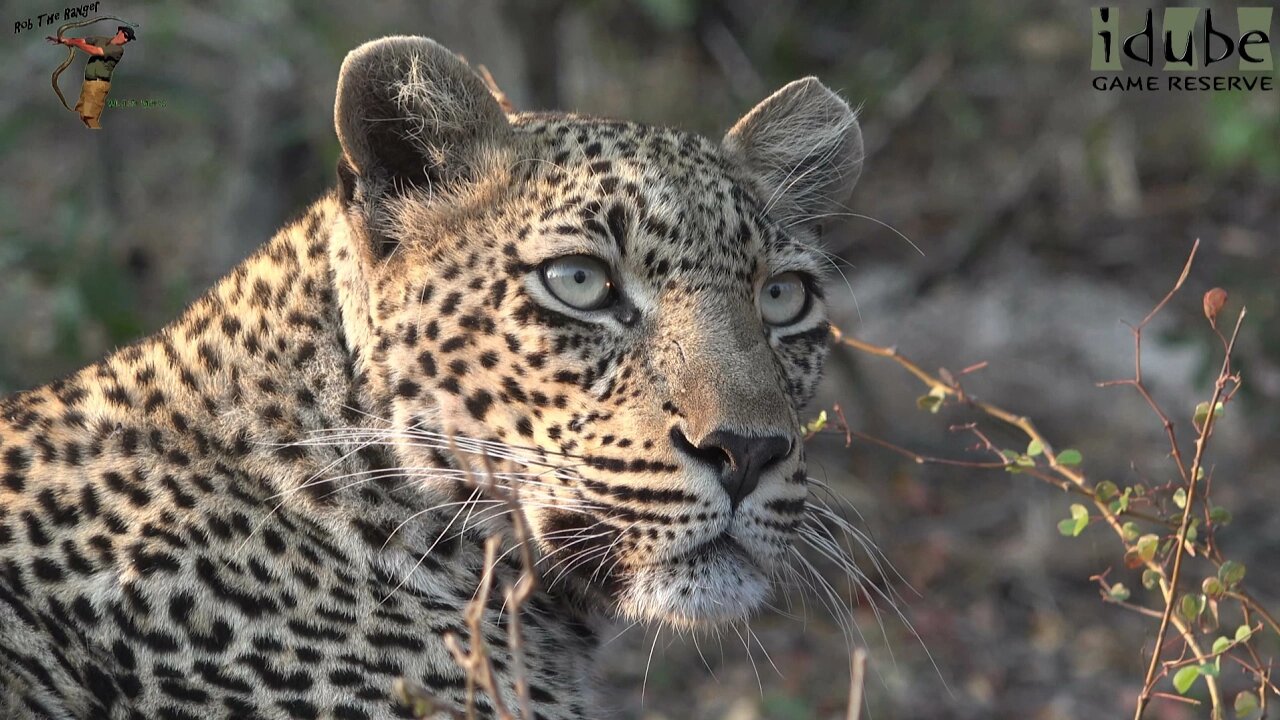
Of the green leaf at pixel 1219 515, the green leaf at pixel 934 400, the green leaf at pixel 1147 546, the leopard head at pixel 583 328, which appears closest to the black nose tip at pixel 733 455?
the leopard head at pixel 583 328

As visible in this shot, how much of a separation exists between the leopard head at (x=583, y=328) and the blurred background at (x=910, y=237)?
2.98 m

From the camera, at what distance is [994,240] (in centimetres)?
1173

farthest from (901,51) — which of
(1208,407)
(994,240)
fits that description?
(1208,407)

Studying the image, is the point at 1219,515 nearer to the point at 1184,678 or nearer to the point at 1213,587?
the point at 1213,587

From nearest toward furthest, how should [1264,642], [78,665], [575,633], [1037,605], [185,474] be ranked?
[78,665] < [185,474] < [575,633] < [1264,642] < [1037,605]

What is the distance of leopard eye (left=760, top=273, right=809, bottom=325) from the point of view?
15.4 ft

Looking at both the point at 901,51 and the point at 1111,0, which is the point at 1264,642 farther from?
the point at 1111,0

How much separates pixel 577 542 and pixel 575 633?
1.75ft

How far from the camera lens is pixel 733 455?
12.9 feet

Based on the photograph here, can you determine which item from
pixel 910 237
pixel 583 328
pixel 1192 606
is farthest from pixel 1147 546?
pixel 910 237

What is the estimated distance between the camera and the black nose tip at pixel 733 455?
392 centimetres

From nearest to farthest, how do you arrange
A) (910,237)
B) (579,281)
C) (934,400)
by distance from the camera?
(579,281)
(934,400)
(910,237)

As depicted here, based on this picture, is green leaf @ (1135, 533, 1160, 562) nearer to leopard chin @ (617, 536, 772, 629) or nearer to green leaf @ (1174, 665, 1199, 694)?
green leaf @ (1174, 665, 1199, 694)

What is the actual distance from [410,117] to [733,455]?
4.51 ft
